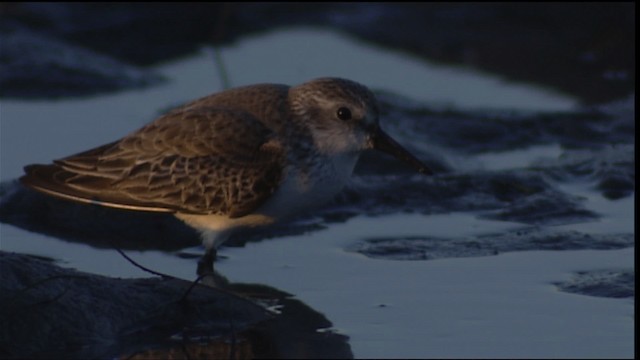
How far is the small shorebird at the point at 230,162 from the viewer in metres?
8.08

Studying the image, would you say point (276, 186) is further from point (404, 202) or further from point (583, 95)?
point (583, 95)

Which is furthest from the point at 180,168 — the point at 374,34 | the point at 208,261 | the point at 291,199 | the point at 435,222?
the point at 374,34

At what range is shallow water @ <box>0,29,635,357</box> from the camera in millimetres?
7242

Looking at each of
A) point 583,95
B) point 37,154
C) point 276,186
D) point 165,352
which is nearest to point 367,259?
point 276,186

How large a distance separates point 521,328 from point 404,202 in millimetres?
2562

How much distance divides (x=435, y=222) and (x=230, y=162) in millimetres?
1591

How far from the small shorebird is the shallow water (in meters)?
0.33

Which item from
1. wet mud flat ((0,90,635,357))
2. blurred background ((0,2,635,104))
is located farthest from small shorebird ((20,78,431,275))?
blurred background ((0,2,635,104))

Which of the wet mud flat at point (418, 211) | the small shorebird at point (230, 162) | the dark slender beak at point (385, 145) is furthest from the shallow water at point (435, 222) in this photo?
the dark slender beak at point (385, 145)

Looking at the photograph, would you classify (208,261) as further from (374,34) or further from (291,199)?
(374,34)

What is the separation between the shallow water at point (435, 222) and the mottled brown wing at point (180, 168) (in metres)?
0.35

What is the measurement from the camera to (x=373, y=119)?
843cm

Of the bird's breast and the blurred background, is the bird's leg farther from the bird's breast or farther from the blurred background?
the blurred background

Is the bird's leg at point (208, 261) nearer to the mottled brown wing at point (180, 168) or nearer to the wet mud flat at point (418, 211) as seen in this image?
the mottled brown wing at point (180, 168)
